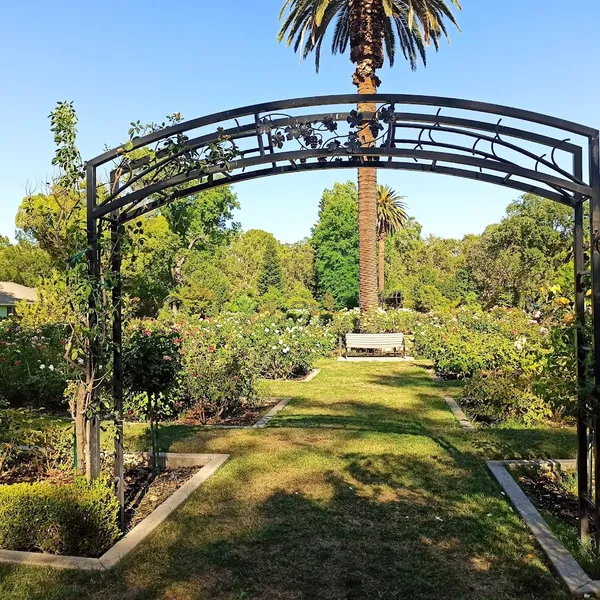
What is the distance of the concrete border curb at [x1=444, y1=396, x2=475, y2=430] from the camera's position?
272 inches

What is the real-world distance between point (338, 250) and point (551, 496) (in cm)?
4332

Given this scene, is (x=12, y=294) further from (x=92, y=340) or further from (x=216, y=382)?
(x=92, y=340)

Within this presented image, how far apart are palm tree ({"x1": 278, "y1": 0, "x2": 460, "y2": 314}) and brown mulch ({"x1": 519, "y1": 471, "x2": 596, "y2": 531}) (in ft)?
37.3

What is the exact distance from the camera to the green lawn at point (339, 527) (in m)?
3.02

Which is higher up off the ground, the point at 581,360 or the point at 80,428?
the point at 581,360

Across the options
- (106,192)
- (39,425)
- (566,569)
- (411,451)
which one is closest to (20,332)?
(39,425)

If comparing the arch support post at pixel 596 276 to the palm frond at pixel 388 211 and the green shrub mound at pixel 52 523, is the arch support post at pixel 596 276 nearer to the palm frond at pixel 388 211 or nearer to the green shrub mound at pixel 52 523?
the green shrub mound at pixel 52 523

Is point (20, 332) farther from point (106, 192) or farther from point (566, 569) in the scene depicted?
point (566, 569)

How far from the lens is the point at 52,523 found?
344cm

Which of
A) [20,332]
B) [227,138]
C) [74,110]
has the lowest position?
[20,332]

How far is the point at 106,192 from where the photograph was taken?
162 inches

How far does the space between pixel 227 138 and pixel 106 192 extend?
43.9 inches

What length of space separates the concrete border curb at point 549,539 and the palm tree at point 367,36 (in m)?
11.3

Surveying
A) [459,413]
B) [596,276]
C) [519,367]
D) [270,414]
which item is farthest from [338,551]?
[519,367]
